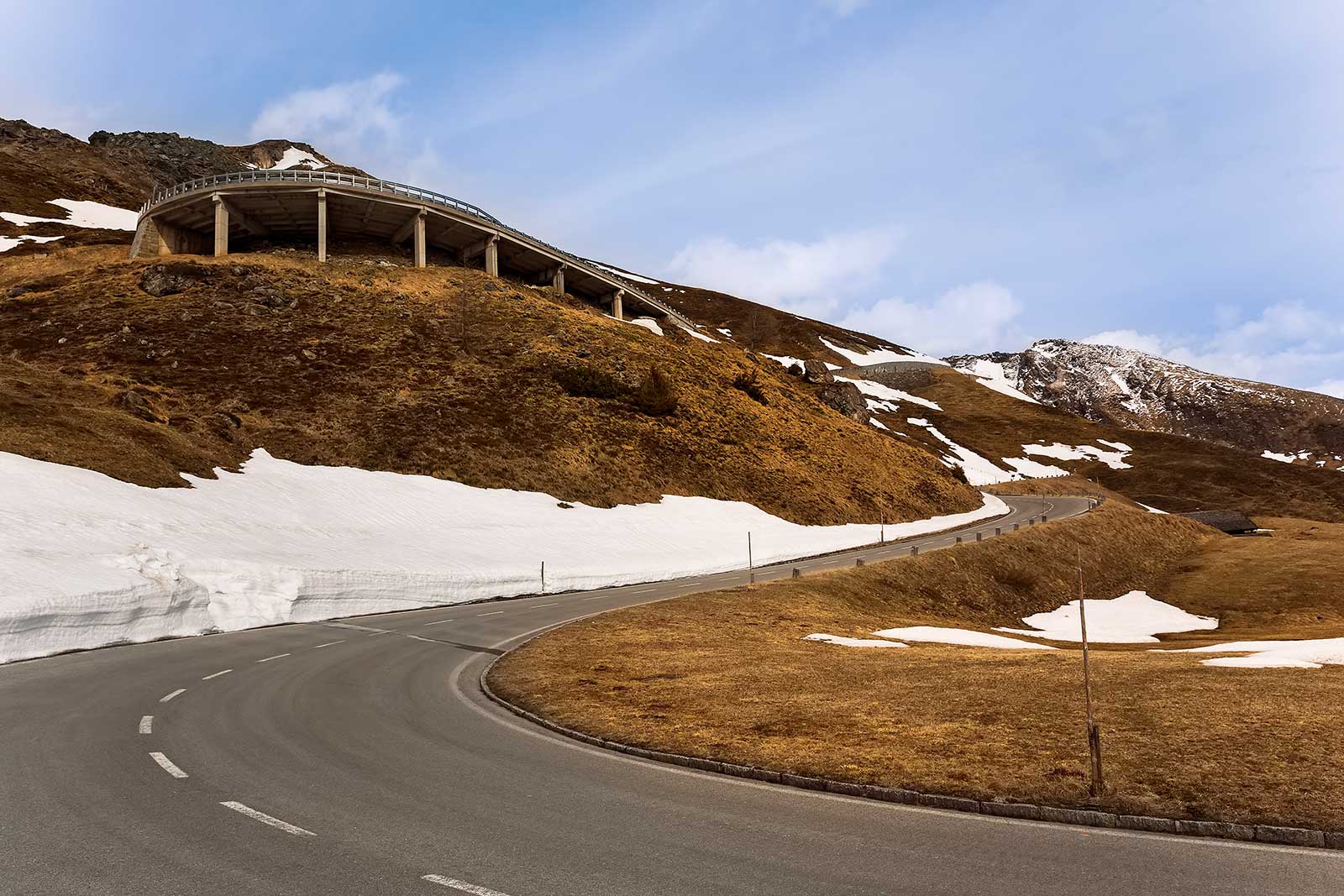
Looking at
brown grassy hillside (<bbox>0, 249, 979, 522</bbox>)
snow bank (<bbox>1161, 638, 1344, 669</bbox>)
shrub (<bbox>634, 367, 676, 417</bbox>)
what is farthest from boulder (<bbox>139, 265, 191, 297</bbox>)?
snow bank (<bbox>1161, 638, 1344, 669</bbox>)

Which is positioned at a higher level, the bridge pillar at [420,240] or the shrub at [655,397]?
the bridge pillar at [420,240]

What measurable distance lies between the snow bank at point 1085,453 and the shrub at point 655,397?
290 ft

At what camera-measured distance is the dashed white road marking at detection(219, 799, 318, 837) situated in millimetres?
8016

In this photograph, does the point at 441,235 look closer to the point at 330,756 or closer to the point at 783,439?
the point at 783,439

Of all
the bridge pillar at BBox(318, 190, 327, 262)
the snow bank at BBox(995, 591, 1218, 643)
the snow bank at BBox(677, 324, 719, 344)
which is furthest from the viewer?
the snow bank at BBox(677, 324, 719, 344)

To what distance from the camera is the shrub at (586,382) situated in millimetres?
65438

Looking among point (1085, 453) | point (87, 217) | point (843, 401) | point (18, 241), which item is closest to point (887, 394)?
point (1085, 453)

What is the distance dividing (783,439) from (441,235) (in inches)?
1635

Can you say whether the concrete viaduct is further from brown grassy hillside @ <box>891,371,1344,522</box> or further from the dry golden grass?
brown grassy hillside @ <box>891,371,1344,522</box>

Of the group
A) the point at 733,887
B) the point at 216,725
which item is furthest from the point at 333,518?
Result: the point at 733,887

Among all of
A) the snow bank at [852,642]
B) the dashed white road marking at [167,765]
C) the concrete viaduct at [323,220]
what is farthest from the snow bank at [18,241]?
the dashed white road marking at [167,765]

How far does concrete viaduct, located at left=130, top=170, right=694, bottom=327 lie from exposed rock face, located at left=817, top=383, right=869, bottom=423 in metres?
33.7

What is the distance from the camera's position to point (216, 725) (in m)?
12.9

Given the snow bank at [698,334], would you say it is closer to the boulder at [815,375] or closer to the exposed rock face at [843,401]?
the boulder at [815,375]
